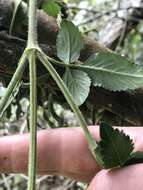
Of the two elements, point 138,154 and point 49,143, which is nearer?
point 138,154

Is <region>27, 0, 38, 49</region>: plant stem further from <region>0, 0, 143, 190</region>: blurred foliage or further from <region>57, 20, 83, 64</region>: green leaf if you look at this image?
<region>0, 0, 143, 190</region>: blurred foliage

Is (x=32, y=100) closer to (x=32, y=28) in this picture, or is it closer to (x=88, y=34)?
(x=32, y=28)

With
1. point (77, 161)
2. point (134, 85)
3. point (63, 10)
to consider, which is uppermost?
point (63, 10)

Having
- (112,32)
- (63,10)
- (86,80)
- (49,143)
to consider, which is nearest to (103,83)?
(86,80)

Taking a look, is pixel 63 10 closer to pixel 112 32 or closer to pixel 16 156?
pixel 16 156

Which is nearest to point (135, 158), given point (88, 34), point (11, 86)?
point (11, 86)
